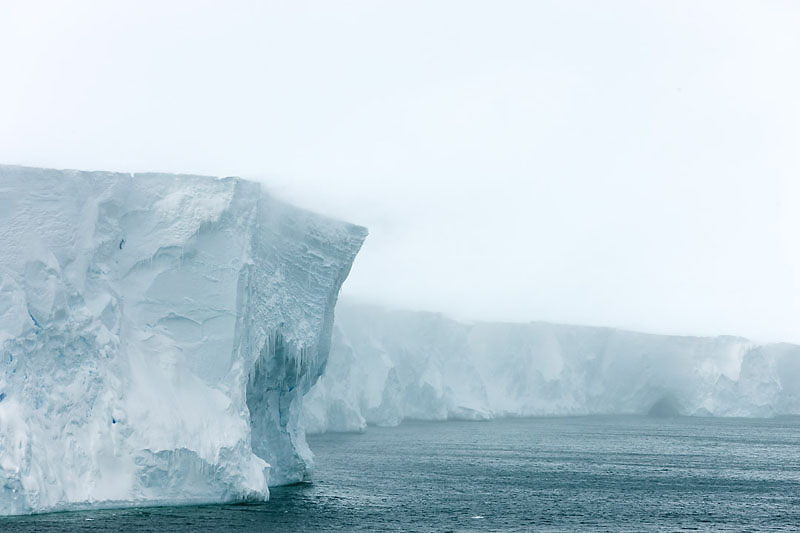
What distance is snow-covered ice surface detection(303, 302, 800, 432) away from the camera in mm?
67438

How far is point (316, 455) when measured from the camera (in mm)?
41906

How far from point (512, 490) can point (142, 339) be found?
13.5 metres

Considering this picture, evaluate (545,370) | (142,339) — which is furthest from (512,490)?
(545,370)

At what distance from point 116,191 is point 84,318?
4.07m

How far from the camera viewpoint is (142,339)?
85.0 ft

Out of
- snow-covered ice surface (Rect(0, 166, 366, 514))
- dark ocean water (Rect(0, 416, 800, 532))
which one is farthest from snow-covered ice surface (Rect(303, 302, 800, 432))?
snow-covered ice surface (Rect(0, 166, 366, 514))

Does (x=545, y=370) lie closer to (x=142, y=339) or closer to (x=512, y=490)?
(x=512, y=490)

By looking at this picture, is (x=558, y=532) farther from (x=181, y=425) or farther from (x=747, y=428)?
(x=747, y=428)

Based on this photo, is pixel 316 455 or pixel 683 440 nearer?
pixel 316 455

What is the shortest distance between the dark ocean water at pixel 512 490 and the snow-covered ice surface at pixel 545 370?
1076cm

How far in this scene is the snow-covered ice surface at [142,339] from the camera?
75.2ft

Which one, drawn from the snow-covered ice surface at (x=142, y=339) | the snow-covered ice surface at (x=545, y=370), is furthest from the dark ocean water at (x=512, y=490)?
the snow-covered ice surface at (x=545, y=370)

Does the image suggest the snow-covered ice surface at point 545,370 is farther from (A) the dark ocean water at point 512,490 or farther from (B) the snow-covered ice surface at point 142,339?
(B) the snow-covered ice surface at point 142,339

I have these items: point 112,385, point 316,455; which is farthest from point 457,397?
point 112,385
